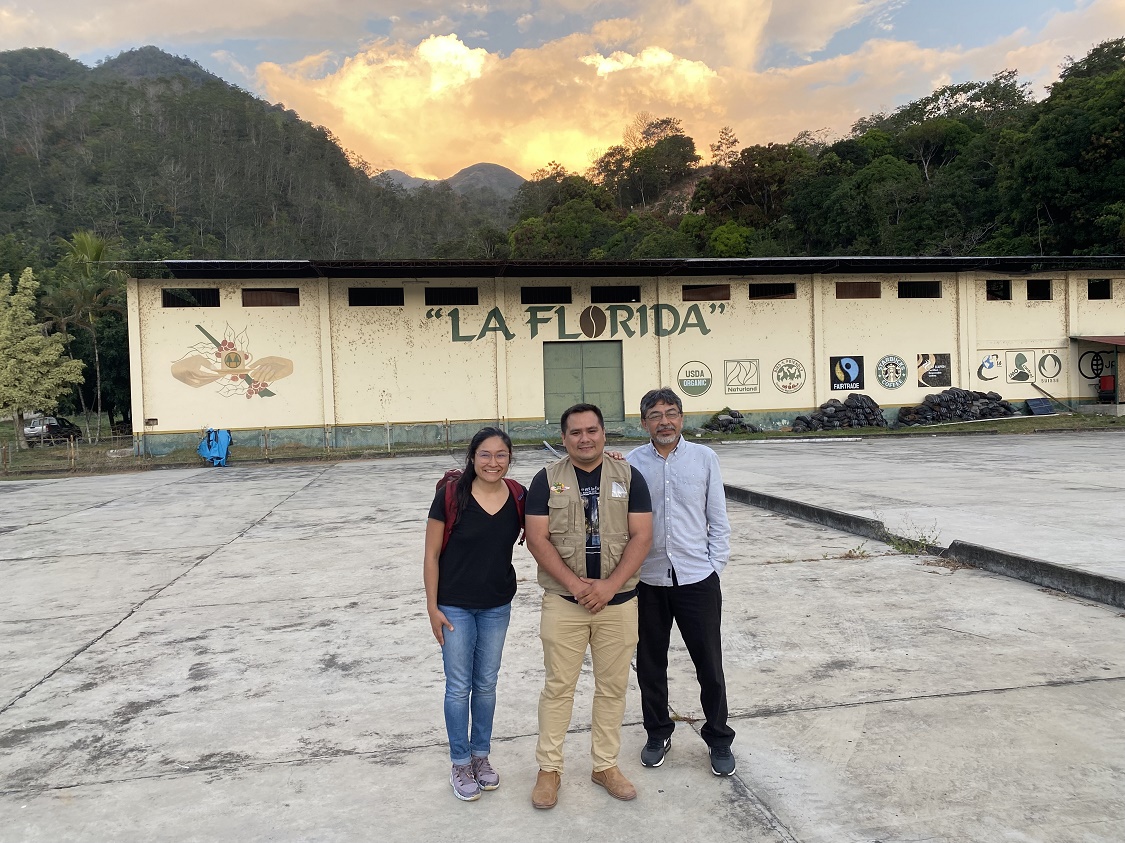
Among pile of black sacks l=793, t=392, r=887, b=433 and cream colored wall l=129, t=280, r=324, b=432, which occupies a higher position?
cream colored wall l=129, t=280, r=324, b=432

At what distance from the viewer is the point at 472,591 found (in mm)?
3018

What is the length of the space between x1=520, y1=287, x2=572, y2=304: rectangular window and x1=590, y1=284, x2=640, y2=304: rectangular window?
2.82 ft

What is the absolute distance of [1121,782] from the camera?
2.93m

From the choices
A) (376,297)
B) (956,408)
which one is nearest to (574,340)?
(376,297)

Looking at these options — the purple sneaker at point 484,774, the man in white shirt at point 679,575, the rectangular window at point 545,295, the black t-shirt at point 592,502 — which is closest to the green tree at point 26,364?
the rectangular window at point 545,295

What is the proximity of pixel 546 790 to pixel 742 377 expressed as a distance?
23145mm

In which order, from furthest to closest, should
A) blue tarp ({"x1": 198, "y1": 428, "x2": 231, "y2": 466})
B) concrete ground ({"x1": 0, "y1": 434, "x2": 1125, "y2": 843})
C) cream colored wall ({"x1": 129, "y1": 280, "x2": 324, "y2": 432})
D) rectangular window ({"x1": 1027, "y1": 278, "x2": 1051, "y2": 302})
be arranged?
rectangular window ({"x1": 1027, "y1": 278, "x2": 1051, "y2": 302}) < cream colored wall ({"x1": 129, "y1": 280, "x2": 324, "y2": 432}) < blue tarp ({"x1": 198, "y1": 428, "x2": 231, "y2": 466}) < concrete ground ({"x1": 0, "y1": 434, "x2": 1125, "y2": 843})

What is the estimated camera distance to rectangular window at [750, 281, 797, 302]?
2528 cm

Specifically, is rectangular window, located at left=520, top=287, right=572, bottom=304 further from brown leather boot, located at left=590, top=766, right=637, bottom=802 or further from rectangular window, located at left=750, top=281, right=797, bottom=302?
brown leather boot, located at left=590, top=766, right=637, bottom=802

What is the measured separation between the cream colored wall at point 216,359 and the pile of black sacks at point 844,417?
15.6 metres

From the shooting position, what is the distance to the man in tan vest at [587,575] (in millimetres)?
2932

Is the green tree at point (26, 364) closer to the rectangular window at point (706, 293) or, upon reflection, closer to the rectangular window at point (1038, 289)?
the rectangular window at point (706, 293)

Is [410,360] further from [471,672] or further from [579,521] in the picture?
[579,521]

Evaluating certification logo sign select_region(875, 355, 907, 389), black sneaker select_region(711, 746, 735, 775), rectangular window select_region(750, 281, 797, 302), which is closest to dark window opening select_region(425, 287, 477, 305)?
rectangular window select_region(750, 281, 797, 302)
